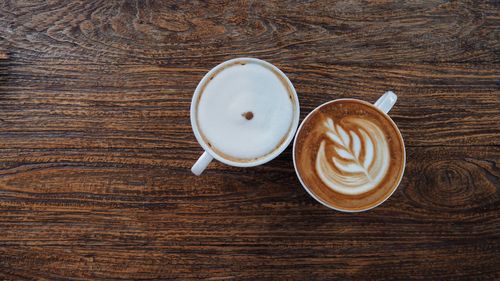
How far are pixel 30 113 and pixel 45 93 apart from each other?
2.2 inches

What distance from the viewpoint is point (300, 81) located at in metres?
0.76

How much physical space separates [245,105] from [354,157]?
236 mm

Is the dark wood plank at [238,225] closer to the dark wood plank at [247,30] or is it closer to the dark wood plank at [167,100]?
the dark wood plank at [167,100]

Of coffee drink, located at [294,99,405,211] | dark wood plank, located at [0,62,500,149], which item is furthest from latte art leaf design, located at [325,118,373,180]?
dark wood plank, located at [0,62,500,149]

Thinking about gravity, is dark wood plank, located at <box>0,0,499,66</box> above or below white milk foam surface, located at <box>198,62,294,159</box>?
above

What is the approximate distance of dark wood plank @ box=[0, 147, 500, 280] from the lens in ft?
2.46

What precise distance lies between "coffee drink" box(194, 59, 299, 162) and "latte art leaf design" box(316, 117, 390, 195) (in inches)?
3.5

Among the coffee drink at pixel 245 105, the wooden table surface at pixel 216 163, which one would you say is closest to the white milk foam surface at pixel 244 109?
the coffee drink at pixel 245 105

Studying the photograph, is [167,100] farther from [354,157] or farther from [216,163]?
[354,157]

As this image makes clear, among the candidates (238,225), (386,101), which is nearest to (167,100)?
(238,225)

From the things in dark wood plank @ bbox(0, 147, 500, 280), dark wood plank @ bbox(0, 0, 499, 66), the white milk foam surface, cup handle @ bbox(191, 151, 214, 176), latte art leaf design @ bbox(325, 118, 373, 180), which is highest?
dark wood plank @ bbox(0, 0, 499, 66)

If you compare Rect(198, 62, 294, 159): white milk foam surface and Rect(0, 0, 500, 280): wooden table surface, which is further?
Rect(0, 0, 500, 280): wooden table surface

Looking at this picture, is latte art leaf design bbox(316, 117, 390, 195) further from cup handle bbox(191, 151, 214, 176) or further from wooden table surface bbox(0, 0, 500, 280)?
cup handle bbox(191, 151, 214, 176)

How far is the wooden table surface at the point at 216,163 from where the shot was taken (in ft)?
2.47
